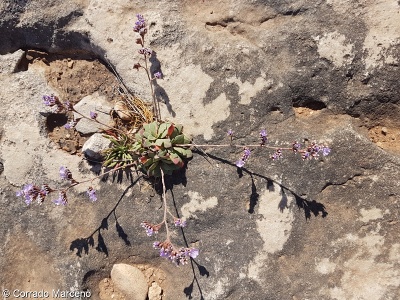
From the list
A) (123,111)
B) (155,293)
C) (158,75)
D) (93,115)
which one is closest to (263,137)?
(158,75)

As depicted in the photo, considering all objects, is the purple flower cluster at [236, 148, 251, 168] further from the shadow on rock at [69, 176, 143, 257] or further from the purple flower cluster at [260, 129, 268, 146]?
the shadow on rock at [69, 176, 143, 257]

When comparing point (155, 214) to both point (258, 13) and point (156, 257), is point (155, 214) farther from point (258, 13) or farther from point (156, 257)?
point (258, 13)

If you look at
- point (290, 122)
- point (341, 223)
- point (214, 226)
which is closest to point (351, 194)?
point (341, 223)

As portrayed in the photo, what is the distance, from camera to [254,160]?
3.95 m

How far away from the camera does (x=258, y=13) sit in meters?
4.06

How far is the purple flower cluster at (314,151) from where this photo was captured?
355 cm

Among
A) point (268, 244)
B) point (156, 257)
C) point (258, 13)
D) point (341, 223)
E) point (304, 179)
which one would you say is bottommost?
point (156, 257)

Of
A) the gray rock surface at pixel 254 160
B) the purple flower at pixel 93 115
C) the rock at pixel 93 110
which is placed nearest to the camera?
the gray rock surface at pixel 254 160

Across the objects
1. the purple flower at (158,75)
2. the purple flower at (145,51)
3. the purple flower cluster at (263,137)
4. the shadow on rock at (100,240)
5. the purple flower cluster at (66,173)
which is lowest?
the shadow on rock at (100,240)

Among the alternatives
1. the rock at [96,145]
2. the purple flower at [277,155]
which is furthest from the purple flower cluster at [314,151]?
the rock at [96,145]

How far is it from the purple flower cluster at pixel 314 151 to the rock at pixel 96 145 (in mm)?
1969

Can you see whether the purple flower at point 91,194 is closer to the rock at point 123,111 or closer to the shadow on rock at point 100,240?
the shadow on rock at point 100,240

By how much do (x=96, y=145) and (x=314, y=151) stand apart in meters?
2.15

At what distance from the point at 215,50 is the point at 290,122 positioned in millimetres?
1012
